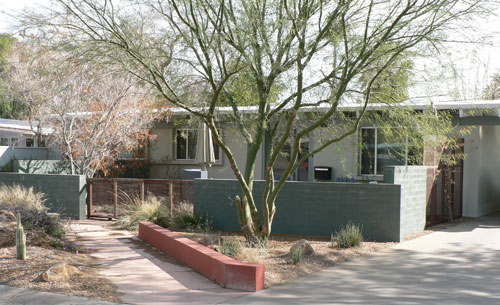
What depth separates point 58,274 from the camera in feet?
24.1

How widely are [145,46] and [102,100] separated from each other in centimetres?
846

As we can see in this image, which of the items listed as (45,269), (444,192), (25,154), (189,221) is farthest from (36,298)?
(25,154)

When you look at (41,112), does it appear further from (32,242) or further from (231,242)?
(231,242)

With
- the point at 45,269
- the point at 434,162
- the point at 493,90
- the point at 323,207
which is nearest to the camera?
the point at 45,269

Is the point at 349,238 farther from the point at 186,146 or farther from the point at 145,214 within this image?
the point at 186,146

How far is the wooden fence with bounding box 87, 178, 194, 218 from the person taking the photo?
44.9ft

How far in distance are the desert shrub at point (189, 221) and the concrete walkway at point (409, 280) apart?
449 cm

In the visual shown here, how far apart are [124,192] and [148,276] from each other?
682 cm

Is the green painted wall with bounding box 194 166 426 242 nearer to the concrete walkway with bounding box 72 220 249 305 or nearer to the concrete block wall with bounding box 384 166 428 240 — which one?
the concrete block wall with bounding box 384 166 428 240

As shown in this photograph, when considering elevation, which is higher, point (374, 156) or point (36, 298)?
point (374, 156)

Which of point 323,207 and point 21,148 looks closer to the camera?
point 323,207

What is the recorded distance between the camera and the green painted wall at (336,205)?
437 inches

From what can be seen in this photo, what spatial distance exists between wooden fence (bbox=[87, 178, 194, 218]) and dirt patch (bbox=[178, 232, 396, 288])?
86.2 inches

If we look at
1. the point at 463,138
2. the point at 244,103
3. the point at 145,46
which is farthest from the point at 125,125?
the point at 463,138
